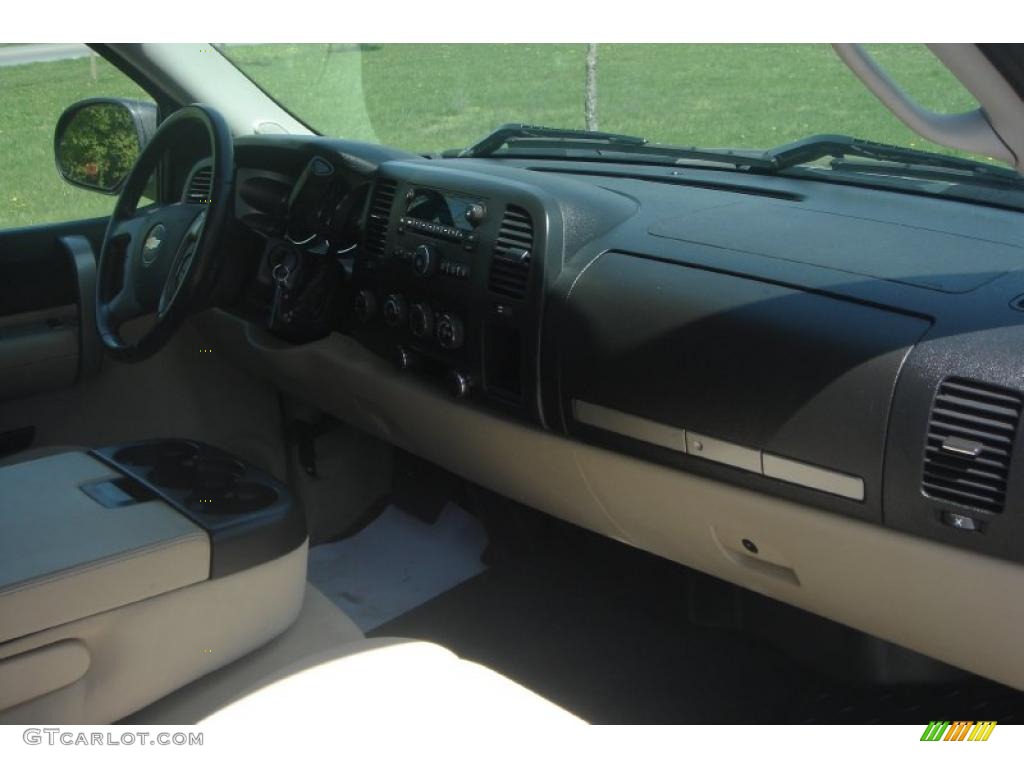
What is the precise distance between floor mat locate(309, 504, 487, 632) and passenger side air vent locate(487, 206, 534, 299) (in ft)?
3.56

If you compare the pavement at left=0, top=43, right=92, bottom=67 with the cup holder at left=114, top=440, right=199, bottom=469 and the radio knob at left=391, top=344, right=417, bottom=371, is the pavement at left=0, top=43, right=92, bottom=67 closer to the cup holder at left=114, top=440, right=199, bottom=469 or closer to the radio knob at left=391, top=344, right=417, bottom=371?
the cup holder at left=114, top=440, right=199, bottom=469

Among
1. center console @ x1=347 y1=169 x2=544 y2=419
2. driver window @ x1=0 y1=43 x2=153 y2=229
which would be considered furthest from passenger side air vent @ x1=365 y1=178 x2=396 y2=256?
driver window @ x1=0 y1=43 x2=153 y2=229

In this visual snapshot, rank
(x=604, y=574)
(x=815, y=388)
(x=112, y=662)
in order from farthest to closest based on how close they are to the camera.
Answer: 1. (x=604, y=574)
2. (x=815, y=388)
3. (x=112, y=662)

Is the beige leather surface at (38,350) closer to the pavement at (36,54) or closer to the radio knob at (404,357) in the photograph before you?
the pavement at (36,54)

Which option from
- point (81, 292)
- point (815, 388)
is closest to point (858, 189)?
point (815, 388)

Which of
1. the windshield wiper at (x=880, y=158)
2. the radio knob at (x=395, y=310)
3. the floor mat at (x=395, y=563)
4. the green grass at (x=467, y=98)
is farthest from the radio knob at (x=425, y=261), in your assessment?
the floor mat at (x=395, y=563)

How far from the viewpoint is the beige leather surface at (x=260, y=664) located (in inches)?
75.1

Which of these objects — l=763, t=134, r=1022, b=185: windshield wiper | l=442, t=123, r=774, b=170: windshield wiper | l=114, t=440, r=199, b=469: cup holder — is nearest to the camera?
l=114, t=440, r=199, b=469: cup holder

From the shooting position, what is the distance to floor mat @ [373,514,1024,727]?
2607 mm

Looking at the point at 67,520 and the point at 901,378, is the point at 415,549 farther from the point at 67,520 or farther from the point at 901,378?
the point at 901,378

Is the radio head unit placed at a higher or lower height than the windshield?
lower

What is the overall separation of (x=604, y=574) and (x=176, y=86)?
5.72 ft

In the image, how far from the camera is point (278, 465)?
356 centimetres

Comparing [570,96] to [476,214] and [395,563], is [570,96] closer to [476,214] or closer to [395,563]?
[476,214]
